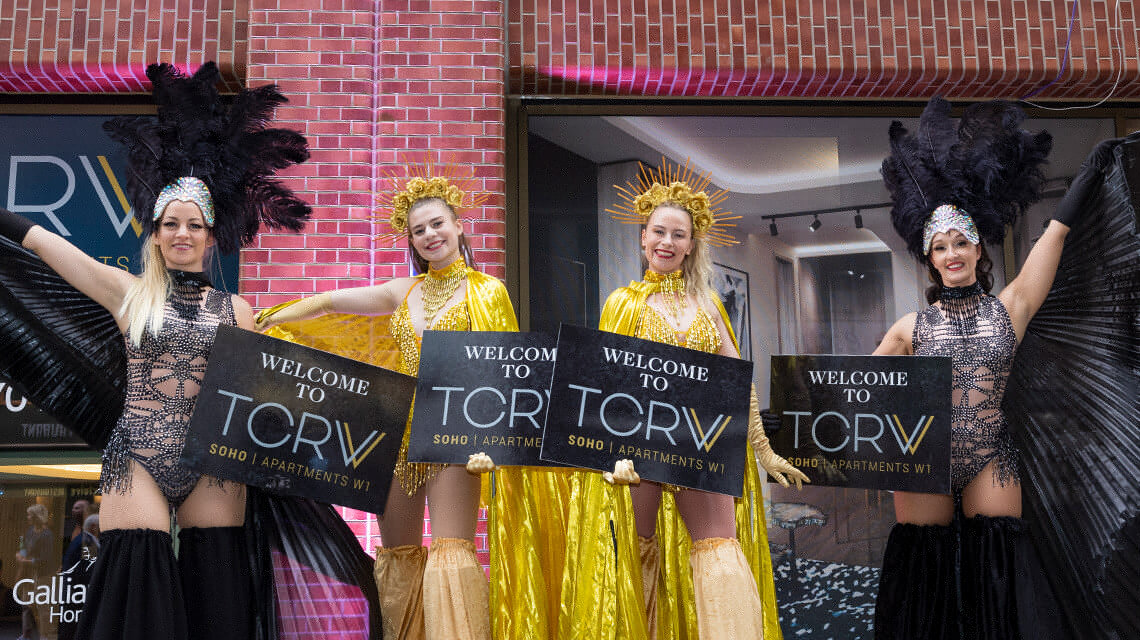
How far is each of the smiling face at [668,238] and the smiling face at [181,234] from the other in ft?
5.30

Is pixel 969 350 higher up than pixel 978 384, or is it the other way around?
pixel 969 350

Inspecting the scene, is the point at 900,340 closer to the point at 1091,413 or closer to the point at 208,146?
the point at 1091,413

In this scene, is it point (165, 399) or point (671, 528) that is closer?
point (165, 399)

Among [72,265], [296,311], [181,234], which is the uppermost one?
[181,234]

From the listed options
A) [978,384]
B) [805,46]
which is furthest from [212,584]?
[805,46]

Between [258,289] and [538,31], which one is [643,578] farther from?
[538,31]

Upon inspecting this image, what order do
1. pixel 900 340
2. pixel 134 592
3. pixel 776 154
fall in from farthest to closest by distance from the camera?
pixel 776 154 < pixel 900 340 < pixel 134 592

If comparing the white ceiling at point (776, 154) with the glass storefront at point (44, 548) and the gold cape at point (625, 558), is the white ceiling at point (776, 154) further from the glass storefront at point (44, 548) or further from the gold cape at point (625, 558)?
the glass storefront at point (44, 548)

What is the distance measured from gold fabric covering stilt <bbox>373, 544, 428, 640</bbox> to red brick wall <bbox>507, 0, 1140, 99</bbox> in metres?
2.74

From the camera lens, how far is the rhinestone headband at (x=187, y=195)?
3.37 metres

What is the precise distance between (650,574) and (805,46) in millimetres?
3045

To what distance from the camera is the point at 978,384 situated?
3.57 m

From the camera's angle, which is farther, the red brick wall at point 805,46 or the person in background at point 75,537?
the red brick wall at point 805,46

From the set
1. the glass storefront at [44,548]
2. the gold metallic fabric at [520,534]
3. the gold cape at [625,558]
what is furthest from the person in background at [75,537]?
the gold cape at [625,558]
